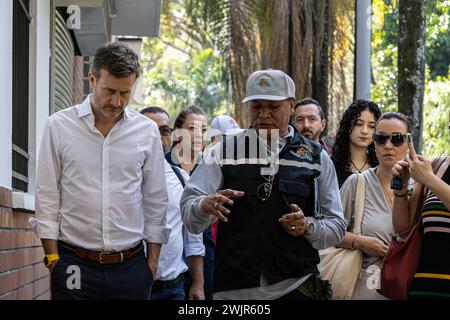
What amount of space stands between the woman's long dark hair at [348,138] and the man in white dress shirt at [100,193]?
241 centimetres

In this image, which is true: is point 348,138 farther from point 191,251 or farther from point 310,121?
point 191,251

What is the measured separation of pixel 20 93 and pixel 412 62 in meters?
5.20

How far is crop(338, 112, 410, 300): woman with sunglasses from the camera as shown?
6590 millimetres

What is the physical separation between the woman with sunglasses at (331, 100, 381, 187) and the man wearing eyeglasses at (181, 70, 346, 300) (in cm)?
209

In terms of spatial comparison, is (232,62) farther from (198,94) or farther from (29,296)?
(198,94)

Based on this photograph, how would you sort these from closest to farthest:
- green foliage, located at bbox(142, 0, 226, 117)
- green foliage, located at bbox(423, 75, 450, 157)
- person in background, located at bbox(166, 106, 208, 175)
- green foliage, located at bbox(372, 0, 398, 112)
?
person in background, located at bbox(166, 106, 208, 175)
green foliage, located at bbox(423, 75, 450, 157)
green foliage, located at bbox(372, 0, 398, 112)
green foliage, located at bbox(142, 0, 226, 117)

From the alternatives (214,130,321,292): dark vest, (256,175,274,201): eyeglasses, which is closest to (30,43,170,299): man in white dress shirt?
(214,130,321,292): dark vest

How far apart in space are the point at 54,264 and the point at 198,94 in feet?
161

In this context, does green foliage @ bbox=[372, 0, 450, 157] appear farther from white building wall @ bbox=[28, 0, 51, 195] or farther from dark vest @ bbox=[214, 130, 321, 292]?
dark vest @ bbox=[214, 130, 321, 292]

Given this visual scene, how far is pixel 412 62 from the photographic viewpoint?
11.8m

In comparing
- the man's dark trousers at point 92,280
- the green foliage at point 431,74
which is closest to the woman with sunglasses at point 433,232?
the man's dark trousers at point 92,280

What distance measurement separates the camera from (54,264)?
5.38 m

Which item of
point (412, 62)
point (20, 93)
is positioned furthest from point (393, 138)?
point (412, 62)

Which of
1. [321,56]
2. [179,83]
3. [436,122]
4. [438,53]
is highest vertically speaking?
[179,83]
